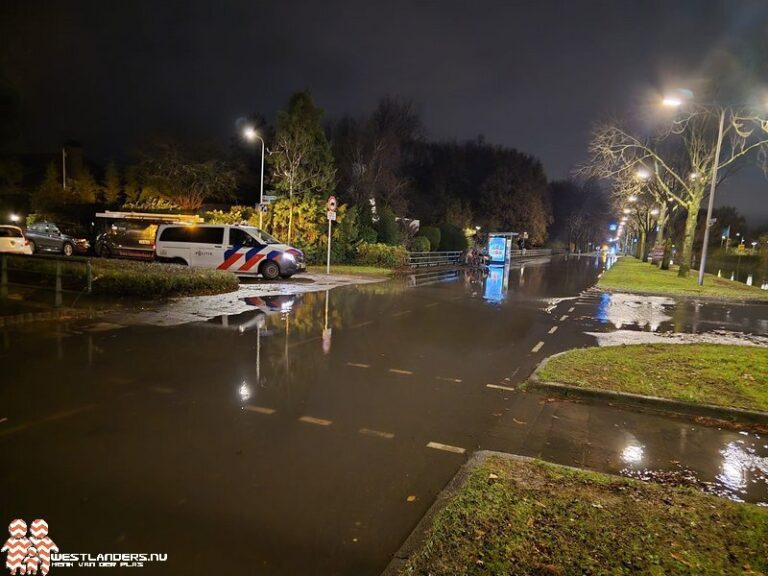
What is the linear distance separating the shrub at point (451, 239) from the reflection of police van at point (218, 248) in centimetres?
2542

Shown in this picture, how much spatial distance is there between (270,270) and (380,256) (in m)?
9.54

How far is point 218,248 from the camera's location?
2019cm

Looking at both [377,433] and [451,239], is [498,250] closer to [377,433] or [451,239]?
[451,239]

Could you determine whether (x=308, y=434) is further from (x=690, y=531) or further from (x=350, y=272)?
(x=350, y=272)

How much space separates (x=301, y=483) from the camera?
172 inches

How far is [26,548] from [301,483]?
1919 millimetres

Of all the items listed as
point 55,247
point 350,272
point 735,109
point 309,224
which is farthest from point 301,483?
point 735,109

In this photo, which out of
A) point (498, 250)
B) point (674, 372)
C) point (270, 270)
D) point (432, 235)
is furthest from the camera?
point (498, 250)

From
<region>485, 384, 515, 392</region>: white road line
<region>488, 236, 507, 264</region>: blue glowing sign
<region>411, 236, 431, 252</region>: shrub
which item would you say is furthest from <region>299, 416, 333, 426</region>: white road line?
<region>488, 236, 507, 264</region>: blue glowing sign

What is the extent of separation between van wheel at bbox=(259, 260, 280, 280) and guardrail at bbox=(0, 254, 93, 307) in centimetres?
701

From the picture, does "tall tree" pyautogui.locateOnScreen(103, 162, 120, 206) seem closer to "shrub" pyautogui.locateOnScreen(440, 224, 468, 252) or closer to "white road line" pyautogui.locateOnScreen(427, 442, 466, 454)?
"shrub" pyautogui.locateOnScreen(440, 224, 468, 252)

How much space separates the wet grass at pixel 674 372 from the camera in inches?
271

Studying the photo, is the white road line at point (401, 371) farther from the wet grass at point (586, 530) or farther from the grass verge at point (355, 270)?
the grass verge at point (355, 270)

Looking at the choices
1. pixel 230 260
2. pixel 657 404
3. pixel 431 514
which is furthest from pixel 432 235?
pixel 431 514
